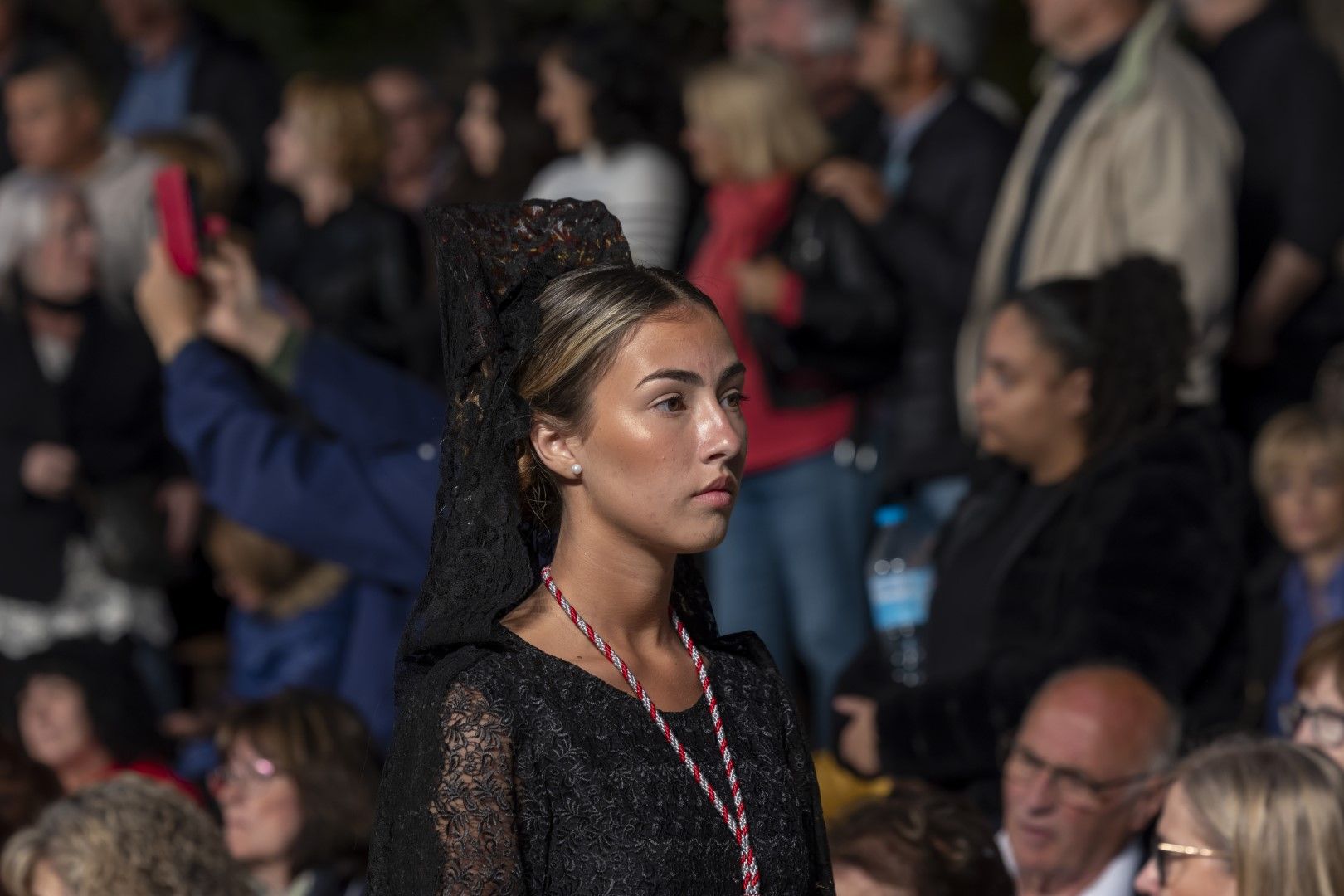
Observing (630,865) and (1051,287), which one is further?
(1051,287)

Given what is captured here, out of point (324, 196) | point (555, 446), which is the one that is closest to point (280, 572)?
point (324, 196)

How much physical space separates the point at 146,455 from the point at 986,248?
3.16 m

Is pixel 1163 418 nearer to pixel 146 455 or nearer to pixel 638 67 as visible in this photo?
pixel 638 67

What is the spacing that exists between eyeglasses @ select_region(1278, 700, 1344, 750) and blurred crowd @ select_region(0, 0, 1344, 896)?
0.04 feet

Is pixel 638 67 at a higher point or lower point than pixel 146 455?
higher

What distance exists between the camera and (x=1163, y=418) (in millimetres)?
4887

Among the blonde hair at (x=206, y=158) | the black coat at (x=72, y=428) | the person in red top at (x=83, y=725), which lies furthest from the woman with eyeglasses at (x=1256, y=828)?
the blonde hair at (x=206, y=158)

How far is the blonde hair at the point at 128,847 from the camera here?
4031 millimetres

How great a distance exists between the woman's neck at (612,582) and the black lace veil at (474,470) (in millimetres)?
60

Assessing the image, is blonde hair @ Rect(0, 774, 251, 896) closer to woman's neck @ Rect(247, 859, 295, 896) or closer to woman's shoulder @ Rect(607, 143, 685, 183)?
woman's neck @ Rect(247, 859, 295, 896)

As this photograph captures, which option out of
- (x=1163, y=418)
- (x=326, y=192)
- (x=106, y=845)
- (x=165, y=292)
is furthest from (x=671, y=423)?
(x=326, y=192)

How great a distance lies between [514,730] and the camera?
8.19 feet

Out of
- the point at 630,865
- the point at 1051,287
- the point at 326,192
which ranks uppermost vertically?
the point at 326,192

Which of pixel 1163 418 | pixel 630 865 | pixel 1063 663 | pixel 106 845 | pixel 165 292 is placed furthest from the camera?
pixel 165 292
